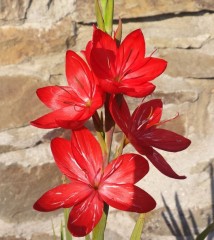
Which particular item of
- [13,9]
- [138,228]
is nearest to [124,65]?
[138,228]

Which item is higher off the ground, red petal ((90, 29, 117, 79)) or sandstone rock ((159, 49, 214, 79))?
red petal ((90, 29, 117, 79))

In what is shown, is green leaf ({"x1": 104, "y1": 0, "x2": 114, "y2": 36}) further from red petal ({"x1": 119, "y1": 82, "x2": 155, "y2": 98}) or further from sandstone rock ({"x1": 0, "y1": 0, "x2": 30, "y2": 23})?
sandstone rock ({"x1": 0, "y1": 0, "x2": 30, "y2": 23})

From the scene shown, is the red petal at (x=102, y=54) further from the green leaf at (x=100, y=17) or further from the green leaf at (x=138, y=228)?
the green leaf at (x=138, y=228)

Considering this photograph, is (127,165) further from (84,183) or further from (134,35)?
(134,35)

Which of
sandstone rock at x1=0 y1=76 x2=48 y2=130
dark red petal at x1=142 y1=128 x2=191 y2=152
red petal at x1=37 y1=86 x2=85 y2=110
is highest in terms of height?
red petal at x1=37 y1=86 x2=85 y2=110

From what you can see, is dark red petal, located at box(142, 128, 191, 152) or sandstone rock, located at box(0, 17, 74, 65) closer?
dark red petal, located at box(142, 128, 191, 152)


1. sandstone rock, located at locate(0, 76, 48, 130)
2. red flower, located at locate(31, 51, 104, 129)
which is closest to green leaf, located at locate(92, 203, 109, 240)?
red flower, located at locate(31, 51, 104, 129)
